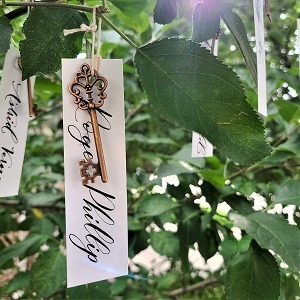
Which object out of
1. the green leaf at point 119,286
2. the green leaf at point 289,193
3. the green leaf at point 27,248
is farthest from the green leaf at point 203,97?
the green leaf at point 119,286

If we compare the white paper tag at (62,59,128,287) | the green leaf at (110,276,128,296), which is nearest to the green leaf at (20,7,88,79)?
the white paper tag at (62,59,128,287)

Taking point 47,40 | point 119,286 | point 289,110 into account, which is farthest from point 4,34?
point 119,286

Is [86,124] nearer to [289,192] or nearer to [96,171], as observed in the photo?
[96,171]

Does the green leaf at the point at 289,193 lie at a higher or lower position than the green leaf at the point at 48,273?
higher

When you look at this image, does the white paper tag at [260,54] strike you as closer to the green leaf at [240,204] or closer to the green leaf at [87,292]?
the green leaf at [240,204]

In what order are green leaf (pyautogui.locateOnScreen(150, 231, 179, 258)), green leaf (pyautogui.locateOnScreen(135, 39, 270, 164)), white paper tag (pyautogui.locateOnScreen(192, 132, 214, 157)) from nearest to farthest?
green leaf (pyautogui.locateOnScreen(135, 39, 270, 164)) → white paper tag (pyautogui.locateOnScreen(192, 132, 214, 157)) → green leaf (pyautogui.locateOnScreen(150, 231, 179, 258))

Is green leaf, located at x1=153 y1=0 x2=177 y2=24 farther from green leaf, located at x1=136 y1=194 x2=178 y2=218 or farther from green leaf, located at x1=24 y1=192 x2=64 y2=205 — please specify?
green leaf, located at x1=24 y1=192 x2=64 y2=205

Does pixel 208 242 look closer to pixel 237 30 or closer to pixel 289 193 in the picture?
pixel 289 193

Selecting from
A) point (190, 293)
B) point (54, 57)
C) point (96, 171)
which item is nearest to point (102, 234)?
point (96, 171)
